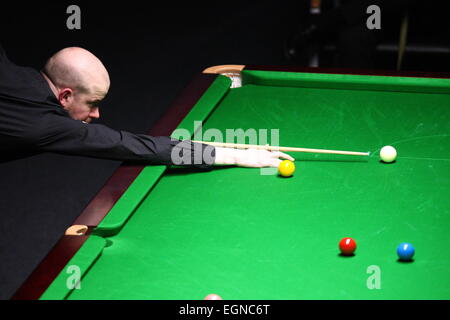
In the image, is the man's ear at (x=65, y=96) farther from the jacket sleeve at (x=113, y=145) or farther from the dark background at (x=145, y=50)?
the dark background at (x=145, y=50)

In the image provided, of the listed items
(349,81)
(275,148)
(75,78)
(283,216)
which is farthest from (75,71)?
(349,81)

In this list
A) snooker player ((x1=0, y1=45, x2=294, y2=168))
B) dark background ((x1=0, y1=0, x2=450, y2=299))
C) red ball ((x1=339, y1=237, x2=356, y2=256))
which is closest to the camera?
red ball ((x1=339, y1=237, x2=356, y2=256))

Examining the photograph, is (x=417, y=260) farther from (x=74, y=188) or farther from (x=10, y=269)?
(x=74, y=188)

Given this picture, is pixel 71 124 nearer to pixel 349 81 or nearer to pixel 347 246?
pixel 347 246

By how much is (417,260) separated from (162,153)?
40.0 inches

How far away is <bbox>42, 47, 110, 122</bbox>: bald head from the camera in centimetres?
275

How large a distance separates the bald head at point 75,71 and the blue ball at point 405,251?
1296 millimetres

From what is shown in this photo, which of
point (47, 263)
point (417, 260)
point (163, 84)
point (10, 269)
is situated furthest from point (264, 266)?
point (163, 84)

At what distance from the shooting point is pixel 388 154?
2773 mm

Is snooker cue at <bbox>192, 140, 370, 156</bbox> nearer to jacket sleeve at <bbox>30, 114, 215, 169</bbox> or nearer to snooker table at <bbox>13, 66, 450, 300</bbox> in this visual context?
snooker table at <bbox>13, 66, 450, 300</bbox>

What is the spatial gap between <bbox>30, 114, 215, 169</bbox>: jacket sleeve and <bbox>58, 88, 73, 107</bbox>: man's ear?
0.49 feet

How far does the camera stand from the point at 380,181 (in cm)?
264

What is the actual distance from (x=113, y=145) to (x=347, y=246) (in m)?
1.00

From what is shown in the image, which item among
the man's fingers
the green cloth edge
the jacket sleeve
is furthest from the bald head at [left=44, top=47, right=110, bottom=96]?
the green cloth edge
